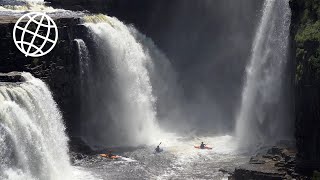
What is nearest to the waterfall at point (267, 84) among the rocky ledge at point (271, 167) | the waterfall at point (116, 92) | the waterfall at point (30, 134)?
the rocky ledge at point (271, 167)

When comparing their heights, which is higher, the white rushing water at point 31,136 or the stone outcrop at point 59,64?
the stone outcrop at point 59,64

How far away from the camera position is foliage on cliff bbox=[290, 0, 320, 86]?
43562 millimetres

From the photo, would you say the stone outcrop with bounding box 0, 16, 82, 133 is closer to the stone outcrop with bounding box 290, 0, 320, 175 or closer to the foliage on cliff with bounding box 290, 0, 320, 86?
the foliage on cliff with bounding box 290, 0, 320, 86

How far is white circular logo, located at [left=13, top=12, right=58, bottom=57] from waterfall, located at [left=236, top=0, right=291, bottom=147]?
19.7 m

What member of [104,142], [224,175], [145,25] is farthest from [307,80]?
[145,25]

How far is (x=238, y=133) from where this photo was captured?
60.2 m

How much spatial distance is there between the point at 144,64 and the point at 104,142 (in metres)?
10.8

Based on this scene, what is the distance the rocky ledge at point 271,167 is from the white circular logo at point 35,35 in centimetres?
1932

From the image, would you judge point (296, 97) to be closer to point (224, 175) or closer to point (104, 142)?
point (224, 175)

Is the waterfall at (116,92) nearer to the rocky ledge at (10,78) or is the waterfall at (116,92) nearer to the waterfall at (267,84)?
the waterfall at (267,84)

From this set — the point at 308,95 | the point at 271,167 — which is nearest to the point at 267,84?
the point at 271,167

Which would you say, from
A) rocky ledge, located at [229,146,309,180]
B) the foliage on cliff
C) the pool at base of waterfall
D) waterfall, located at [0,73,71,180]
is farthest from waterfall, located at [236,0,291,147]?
waterfall, located at [0,73,71,180]

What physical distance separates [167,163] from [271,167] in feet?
31.2

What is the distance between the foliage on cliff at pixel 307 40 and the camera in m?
43.6
